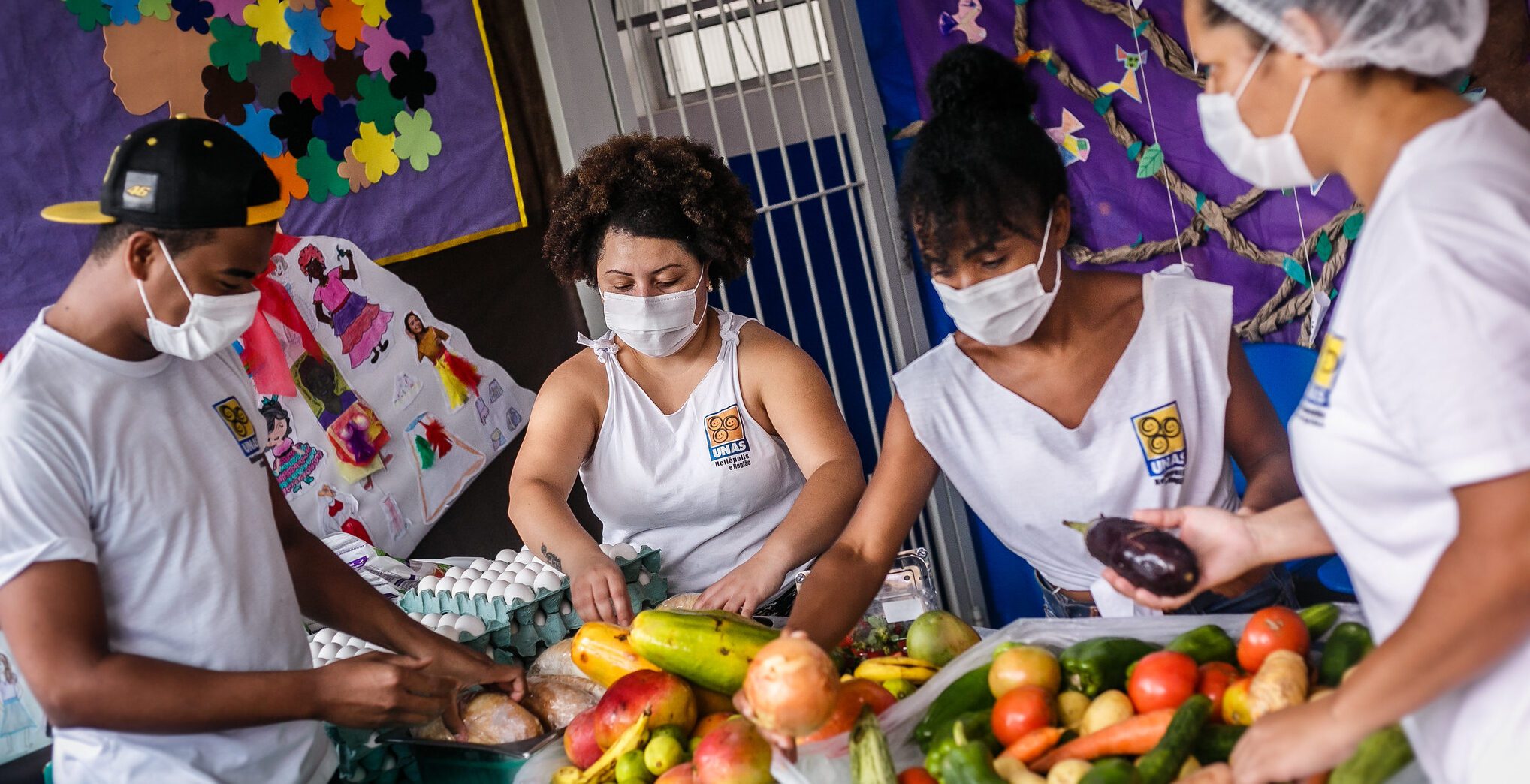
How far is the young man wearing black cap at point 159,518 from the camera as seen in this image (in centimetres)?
154

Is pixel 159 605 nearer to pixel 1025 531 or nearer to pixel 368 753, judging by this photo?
pixel 368 753

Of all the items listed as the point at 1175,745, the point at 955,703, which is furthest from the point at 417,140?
the point at 1175,745

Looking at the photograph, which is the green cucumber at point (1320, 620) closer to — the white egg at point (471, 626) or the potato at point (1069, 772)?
the potato at point (1069, 772)

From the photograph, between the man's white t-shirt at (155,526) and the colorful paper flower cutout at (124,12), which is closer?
the man's white t-shirt at (155,526)

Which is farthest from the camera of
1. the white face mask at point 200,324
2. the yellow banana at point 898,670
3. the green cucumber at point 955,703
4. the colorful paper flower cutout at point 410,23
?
the colorful paper flower cutout at point 410,23

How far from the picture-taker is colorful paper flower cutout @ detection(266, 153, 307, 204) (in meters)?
3.20

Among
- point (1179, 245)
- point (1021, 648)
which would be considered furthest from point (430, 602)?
point (1179, 245)

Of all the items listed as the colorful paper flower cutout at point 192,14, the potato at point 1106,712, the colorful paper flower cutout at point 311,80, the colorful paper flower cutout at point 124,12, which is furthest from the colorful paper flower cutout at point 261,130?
the potato at point 1106,712

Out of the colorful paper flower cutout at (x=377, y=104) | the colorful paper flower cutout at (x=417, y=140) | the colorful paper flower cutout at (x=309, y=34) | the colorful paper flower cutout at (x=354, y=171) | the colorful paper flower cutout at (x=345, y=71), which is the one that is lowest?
the colorful paper flower cutout at (x=354, y=171)

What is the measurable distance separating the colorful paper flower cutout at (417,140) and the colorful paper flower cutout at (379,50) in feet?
0.47

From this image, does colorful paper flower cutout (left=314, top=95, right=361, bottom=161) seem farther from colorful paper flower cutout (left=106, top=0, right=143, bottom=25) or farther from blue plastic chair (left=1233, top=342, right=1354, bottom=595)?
blue plastic chair (left=1233, top=342, right=1354, bottom=595)

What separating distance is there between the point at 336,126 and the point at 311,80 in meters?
0.15


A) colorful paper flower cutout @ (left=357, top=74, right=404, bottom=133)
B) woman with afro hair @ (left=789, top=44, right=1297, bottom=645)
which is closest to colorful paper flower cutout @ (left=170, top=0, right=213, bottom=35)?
colorful paper flower cutout @ (left=357, top=74, right=404, bottom=133)

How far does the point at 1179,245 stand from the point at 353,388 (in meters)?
2.83
